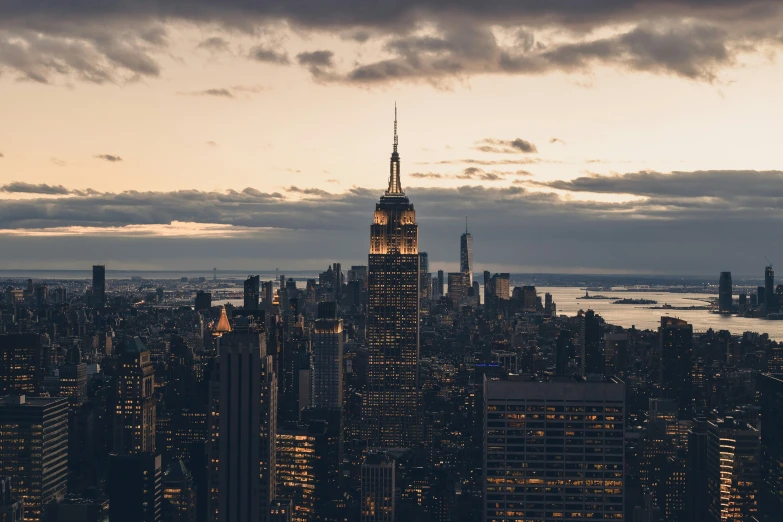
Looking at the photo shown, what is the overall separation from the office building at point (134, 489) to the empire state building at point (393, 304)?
60517 mm

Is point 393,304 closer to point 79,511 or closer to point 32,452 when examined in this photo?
point 32,452

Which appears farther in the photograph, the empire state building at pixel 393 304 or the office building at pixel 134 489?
the empire state building at pixel 393 304

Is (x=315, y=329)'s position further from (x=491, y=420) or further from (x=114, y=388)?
(x=491, y=420)

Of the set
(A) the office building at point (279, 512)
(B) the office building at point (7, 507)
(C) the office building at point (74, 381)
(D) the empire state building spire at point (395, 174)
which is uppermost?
(D) the empire state building spire at point (395, 174)

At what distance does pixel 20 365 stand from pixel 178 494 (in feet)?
170

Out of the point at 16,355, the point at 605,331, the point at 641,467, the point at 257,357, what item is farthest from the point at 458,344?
the point at 257,357

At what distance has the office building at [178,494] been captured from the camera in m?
79.0

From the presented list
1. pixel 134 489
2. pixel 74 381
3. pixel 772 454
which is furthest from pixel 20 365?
pixel 772 454

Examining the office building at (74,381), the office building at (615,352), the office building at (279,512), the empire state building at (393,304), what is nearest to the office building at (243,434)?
the office building at (279,512)

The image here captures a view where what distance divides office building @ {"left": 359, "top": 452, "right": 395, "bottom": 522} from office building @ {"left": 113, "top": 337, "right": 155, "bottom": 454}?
27.0 m

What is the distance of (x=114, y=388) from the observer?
10400 centimetres

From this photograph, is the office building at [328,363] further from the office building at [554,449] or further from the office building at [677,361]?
the office building at [554,449]

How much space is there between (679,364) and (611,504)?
3184 inches

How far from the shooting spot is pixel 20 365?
409ft
